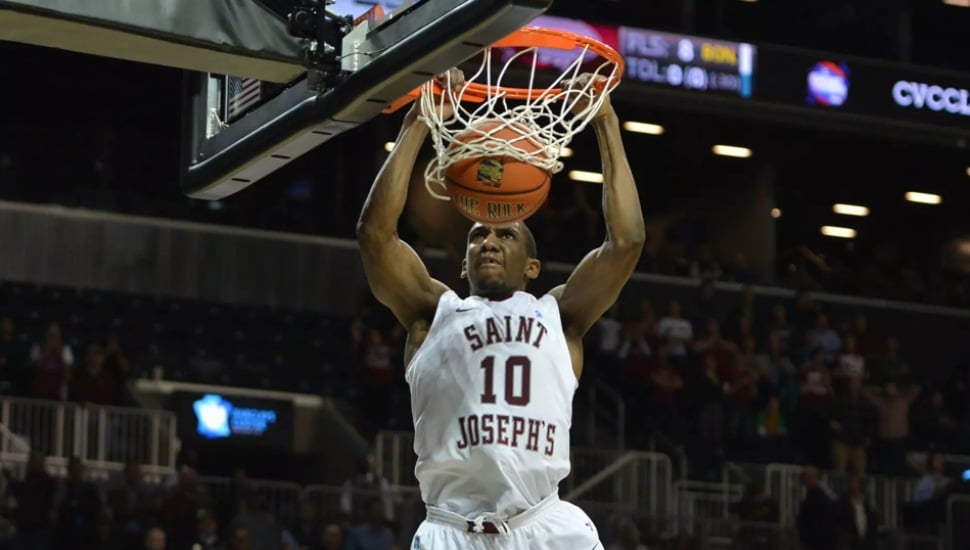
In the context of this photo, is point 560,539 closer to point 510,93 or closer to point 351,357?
point 510,93

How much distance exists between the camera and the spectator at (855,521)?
17297mm

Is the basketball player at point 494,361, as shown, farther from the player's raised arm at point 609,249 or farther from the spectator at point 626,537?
the spectator at point 626,537

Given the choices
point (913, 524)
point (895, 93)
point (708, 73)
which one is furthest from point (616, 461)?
point (895, 93)

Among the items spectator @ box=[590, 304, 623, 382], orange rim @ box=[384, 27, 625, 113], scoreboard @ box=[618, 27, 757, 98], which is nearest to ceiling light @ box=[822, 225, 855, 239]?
scoreboard @ box=[618, 27, 757, 98]

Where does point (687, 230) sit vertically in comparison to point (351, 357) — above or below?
above

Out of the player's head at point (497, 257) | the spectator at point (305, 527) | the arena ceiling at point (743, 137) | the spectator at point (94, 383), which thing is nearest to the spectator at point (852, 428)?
the arena ceiling at point (743, 137)

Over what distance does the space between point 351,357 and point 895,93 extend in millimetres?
7758

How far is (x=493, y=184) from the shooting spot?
6422mm

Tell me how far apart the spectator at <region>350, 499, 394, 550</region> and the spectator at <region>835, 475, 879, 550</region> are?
462 cm

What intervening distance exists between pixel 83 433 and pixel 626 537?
5.36 meters

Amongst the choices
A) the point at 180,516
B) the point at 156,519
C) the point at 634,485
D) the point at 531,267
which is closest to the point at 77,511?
the point at 156,519

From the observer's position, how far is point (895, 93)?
76.4 ft

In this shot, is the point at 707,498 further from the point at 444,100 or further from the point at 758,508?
the point at 444,100

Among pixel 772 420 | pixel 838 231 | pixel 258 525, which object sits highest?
pixel 838 231
